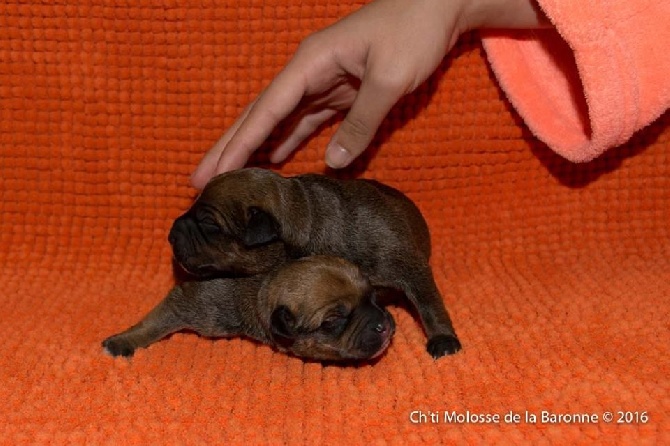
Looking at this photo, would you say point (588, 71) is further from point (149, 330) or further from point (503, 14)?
point (149, 330)

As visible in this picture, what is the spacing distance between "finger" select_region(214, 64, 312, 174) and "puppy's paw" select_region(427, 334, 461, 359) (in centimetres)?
100

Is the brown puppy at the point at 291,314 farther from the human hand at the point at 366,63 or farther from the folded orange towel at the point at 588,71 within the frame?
the folded orange towel at the point at 588,71

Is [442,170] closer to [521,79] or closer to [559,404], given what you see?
[521,79]

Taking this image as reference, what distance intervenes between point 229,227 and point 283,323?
403mm

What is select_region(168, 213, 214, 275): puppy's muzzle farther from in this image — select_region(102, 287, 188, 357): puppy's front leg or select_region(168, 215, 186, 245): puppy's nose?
select_region(102, 287, 188, 357): puppy's front leg

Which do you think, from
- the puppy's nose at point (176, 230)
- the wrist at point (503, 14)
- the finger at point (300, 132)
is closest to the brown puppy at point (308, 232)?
the puppy's nose at point (176, 230)

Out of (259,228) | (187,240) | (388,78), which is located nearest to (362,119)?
(388,78)

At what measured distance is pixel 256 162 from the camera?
3.65 metres

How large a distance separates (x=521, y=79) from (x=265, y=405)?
1.83m

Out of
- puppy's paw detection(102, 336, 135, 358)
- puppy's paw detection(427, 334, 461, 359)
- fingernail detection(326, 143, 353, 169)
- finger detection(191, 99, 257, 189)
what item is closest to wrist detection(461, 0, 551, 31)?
fingernail detection(326, 143, 353, 169)

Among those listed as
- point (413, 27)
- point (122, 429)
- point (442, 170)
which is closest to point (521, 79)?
point (442, 170)

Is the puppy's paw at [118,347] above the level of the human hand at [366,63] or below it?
below

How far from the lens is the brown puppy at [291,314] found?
2762 millimetres

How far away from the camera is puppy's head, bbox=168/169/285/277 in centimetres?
287
